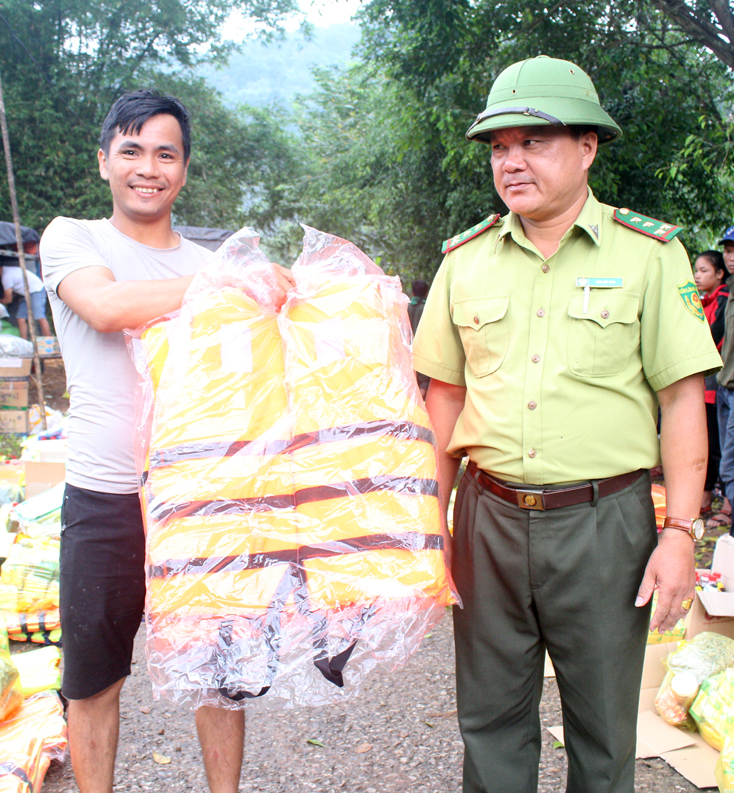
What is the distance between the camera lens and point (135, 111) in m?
1.92

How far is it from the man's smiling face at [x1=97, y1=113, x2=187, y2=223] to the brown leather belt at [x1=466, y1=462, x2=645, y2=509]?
1192mm

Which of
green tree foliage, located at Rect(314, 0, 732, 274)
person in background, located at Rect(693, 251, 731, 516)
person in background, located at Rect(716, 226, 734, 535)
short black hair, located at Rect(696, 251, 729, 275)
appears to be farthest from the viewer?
green tree foliage, located at Rect(314, 0, 732, 274)

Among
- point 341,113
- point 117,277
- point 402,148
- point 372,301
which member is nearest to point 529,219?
point 372,301

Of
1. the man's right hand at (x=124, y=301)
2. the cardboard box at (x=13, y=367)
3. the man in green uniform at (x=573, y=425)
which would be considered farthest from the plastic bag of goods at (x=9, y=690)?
the cardboard box at (x=13, y=367)

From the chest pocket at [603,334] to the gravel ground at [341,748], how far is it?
59.2 inches

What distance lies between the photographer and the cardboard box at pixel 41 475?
14.9 feet

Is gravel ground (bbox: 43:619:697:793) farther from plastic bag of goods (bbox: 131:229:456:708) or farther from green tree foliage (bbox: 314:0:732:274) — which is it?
green tree foliage (bbox: 314:0:732:274)

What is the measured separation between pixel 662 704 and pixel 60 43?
15.6m

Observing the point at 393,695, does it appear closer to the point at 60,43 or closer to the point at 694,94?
the point at 694,94

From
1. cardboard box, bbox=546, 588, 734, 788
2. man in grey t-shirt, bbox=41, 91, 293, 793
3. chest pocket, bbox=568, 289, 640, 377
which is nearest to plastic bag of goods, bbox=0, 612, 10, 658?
man in grey t-shirt, bbox=41, 91, 293, 793

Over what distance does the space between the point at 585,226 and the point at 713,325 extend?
162 inches

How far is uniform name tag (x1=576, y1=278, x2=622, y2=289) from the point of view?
1744 millimetres

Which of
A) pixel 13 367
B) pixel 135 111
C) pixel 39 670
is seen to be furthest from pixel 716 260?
pixel 13 367

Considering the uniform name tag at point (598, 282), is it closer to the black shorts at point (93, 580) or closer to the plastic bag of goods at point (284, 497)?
the plastic bag of goods at point (284, 497)
